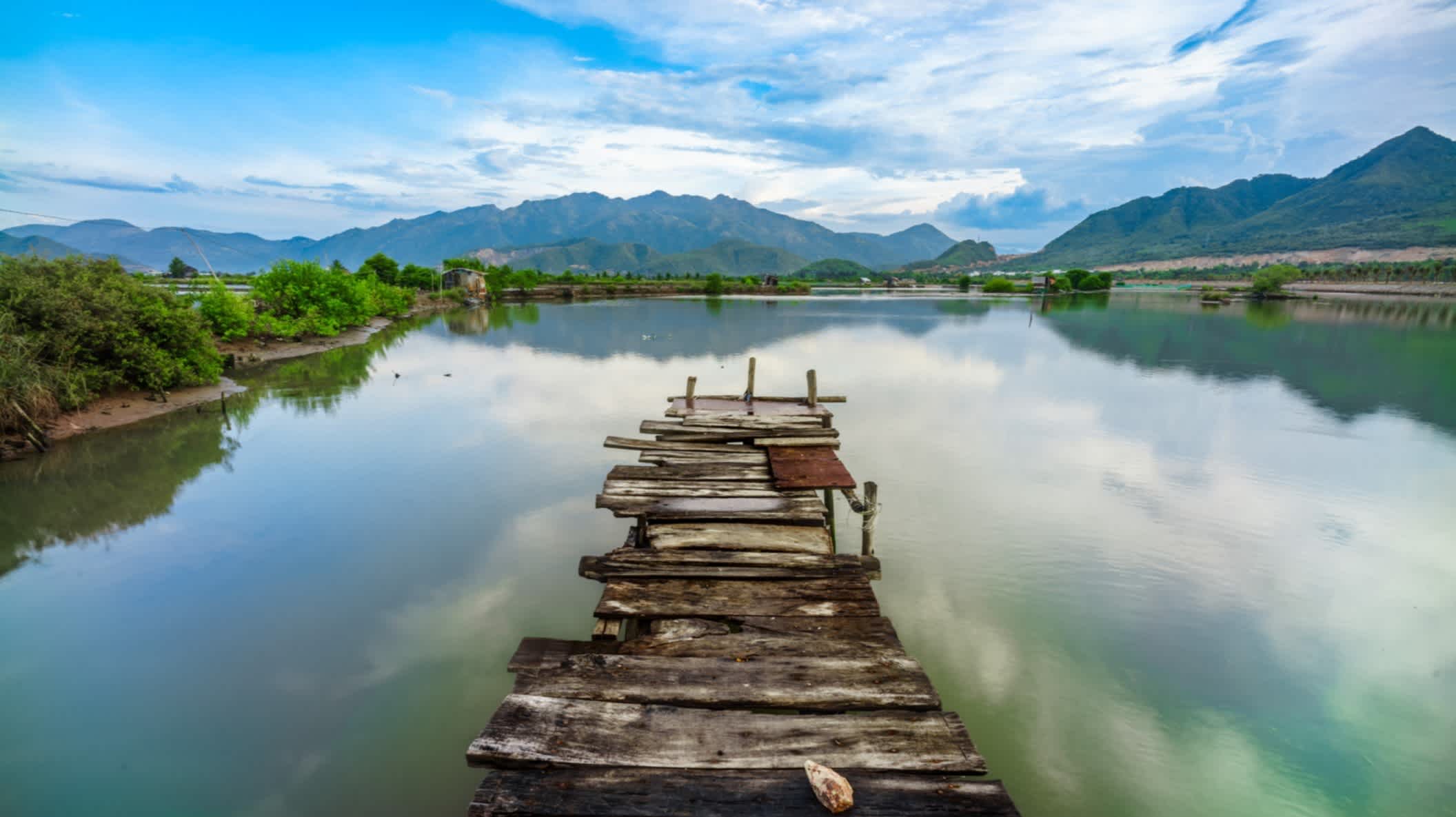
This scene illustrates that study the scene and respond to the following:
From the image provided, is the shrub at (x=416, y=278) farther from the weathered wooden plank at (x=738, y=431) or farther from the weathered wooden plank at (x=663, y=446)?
the weathered wooden plank at (x=663, y=446)

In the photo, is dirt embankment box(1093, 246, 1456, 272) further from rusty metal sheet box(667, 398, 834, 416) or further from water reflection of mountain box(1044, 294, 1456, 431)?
rusty metal sheet box(667, 398, 834, 416)

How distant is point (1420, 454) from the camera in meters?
16.7

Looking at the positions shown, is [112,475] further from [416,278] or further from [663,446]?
[416,278]

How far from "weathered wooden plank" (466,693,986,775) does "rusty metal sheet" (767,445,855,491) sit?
208 inches

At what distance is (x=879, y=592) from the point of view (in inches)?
372

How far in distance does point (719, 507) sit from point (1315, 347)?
4729cm

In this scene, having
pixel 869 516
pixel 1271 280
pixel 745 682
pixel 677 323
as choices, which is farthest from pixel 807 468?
pixel 1271 280

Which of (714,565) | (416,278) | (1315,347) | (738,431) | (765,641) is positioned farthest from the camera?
(416,278)

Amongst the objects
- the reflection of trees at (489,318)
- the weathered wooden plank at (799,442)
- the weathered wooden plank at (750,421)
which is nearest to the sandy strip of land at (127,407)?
the weathered wooden plank at (750,421)

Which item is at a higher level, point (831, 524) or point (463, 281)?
point (463, 281)

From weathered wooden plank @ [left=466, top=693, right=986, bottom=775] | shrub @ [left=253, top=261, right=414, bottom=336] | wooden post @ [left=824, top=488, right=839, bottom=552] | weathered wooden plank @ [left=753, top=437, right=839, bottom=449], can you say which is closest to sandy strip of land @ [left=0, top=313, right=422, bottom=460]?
shrub @ [left=253, top=261, right=414, bottom=336]

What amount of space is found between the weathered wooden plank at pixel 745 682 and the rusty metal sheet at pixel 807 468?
4570mm

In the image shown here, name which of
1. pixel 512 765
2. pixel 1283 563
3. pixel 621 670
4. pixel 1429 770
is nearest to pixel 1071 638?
pixel 1429 770

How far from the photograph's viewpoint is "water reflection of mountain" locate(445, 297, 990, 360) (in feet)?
127
